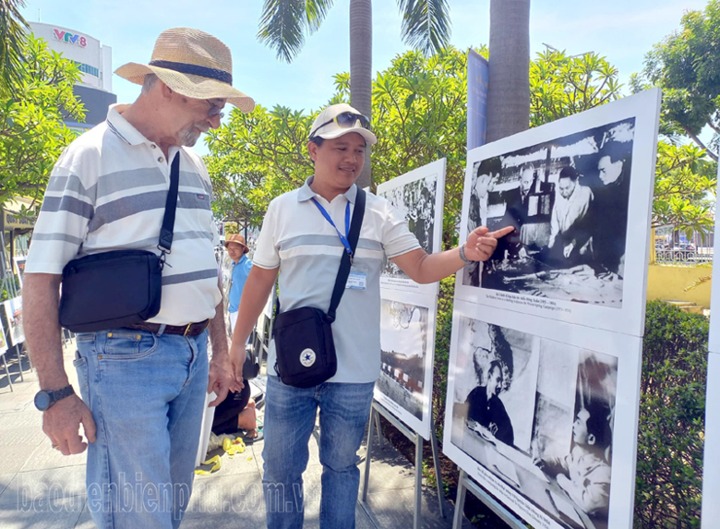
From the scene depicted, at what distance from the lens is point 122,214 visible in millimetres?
1552

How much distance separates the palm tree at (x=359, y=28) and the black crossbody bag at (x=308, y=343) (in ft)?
9.00

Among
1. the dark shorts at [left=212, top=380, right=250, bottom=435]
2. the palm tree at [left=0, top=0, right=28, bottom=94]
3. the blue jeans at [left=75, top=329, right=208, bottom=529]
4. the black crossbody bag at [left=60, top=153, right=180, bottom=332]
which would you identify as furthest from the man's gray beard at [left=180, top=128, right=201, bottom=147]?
the palm tree at [left=0, top=0, right=28, bottom=94]

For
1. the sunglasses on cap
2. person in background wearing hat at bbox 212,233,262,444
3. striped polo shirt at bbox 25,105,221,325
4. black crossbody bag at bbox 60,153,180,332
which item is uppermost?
the sunglasses on cap

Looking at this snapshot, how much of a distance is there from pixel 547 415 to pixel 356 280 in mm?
896

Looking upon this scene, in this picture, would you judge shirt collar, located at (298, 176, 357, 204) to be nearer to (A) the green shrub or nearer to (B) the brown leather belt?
(B) the brown leather belt

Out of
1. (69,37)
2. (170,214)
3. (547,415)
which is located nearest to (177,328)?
(170,214)

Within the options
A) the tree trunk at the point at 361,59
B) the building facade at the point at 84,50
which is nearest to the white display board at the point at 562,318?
the tree trunk at the point at 361,59

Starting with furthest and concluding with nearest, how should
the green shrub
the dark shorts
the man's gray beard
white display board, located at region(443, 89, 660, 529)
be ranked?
the dark shorts → the green shrub → the man's gray beard → white display board, located at region(443, 89, 660, 529)

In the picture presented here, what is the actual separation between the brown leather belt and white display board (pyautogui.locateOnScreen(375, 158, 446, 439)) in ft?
3.73

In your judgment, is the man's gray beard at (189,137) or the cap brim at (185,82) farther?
the man's gray beard at (189,137)

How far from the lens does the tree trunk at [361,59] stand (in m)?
4.80

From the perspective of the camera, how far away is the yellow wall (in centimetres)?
1134

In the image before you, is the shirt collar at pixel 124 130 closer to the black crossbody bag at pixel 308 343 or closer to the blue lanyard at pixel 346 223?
the blue lanyard at pixel 346 223

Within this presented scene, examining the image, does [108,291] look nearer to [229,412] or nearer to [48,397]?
[48,397]
